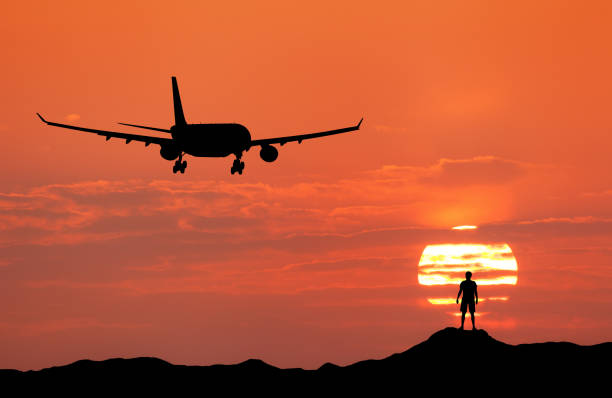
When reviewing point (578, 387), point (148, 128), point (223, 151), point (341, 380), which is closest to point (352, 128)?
point (223, 151)

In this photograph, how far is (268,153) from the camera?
3583 inches

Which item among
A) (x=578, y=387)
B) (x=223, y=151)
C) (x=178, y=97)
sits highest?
(x=178, y=97)

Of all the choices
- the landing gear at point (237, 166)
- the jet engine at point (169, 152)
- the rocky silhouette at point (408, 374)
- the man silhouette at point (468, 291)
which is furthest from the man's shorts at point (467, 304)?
the jet engine at point (169, 152)

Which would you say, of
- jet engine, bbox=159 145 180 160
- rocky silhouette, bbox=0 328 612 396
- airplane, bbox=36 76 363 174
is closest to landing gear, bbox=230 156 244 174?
airplane, bbox=36 76 363 174

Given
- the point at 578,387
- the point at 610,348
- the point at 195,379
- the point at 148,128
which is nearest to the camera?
the point at 578,387

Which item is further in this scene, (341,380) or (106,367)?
(106,367)

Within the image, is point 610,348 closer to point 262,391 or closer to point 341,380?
point 341,380

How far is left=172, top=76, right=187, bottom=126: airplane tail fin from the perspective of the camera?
93.2 meters

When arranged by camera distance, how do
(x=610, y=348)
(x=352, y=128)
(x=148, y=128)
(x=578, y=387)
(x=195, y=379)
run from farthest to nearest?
(x=352, y=128)
(x=148, y=128)
(x=195, y=379)
(x=610, y=348)
(x=578, y=387)

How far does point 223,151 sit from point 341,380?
2392 centimetres

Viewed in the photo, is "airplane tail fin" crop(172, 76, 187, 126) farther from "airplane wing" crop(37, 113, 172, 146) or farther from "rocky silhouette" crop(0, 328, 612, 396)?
"rocky silhouette" crop(0, 328, 612, 396)

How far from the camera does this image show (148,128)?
3359 inches

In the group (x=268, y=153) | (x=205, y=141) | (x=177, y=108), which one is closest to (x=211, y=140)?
(x=205, y=141)

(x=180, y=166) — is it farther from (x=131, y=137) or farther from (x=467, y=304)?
(x=467, y=304)
